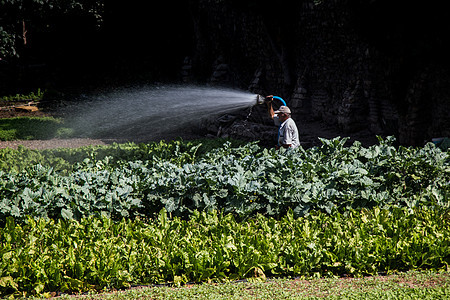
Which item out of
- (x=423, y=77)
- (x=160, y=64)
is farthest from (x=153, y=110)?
(x=423, y=77)

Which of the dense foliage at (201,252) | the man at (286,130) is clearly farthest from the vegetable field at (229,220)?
the man at (286,130)

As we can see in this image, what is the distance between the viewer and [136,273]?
172 inches

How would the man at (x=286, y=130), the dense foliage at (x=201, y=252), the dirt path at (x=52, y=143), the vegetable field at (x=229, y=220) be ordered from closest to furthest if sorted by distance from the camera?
the dense foliage at (x=201, y=252) → the vegetable field at (x=229, y=220) → the man at (x=286, y=130) → the dirt path at (x=52, y=143)

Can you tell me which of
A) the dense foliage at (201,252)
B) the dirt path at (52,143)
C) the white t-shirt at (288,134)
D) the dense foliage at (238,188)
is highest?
the white t-shirt at (288,134)

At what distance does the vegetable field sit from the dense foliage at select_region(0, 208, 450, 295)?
0.04ft

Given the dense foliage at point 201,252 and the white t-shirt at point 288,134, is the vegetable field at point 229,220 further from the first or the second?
the white t-shirt at point 288,134

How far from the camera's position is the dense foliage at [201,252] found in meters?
4.22

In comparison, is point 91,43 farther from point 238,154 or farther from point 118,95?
point 238,154

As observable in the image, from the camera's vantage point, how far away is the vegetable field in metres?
4.34

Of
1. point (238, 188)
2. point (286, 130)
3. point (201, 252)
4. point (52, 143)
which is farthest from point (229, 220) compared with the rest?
point (52, 143)

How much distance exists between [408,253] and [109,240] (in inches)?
113

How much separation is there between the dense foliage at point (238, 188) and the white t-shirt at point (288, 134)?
114 centimetres

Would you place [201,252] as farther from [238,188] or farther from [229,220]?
[238,188]

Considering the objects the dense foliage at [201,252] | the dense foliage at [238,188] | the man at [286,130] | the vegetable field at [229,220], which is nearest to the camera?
the dense foliage at [201,252]
